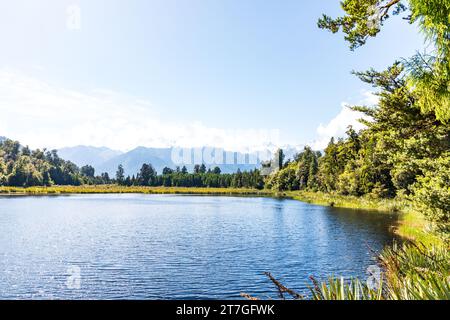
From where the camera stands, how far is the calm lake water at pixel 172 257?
20.2m

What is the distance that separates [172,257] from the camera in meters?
28.2

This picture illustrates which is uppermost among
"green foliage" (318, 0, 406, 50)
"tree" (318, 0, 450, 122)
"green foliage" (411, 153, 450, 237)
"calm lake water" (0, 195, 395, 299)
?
"green foliage" (318, 0, 406, 50)

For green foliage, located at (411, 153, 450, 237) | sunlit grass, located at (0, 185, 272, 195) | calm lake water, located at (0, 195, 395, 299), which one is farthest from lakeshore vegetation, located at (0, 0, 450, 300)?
sunlit grass, located at (0, 185, 272, 195)

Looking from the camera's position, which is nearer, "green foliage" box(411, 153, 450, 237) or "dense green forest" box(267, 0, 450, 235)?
"dense green forest" box(267, 0, 450, 235)

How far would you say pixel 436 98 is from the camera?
9.89 metres

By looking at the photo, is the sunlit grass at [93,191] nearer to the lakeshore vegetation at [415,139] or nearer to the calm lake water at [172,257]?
the calm lake water at [172,257]

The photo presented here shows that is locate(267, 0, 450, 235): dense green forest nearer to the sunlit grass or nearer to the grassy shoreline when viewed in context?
the grassy shoreline

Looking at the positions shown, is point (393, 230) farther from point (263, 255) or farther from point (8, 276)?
point (8, 276)

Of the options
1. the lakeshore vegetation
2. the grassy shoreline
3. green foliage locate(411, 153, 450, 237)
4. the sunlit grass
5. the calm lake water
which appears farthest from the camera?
the sunlit grass

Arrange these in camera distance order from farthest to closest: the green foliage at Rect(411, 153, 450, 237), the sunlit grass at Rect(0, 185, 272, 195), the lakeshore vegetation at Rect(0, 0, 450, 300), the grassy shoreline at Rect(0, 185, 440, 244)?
the sunlit grass at Rect(0, 185, 272, 195)
the grassy shoreline at Rect(0, 185, 440, 244)
the green foliage at Rect(411, 153, 450, 237)
the lakeshore vegetation at Rect(0, 0, 450, 300)

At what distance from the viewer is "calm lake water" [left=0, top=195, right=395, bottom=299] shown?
2022cm

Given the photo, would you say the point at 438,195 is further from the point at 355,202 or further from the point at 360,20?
the point at 355,202

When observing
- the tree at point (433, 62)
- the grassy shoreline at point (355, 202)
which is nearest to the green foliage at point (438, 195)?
the grassy shoreline at point (355, 202)
